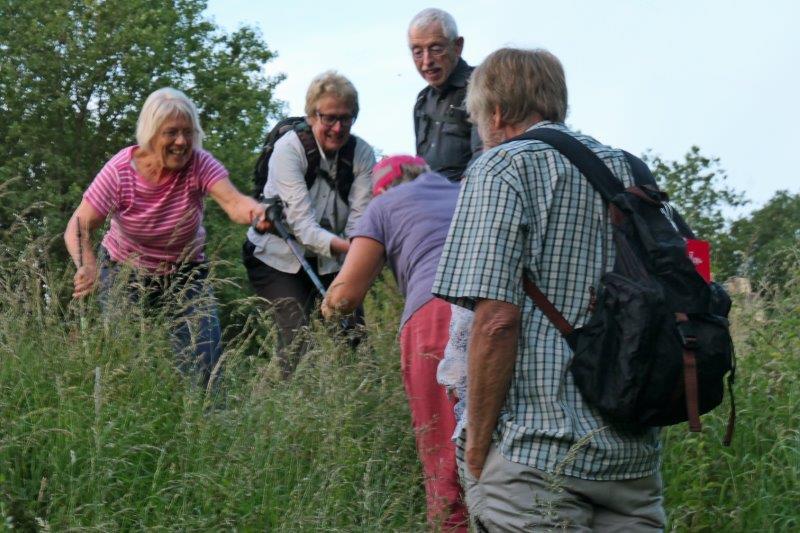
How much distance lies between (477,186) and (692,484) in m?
2.65

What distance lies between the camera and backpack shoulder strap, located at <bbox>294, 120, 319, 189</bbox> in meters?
6.52

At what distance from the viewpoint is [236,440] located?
4594 millimetres

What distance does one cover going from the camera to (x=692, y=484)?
17.5 feet

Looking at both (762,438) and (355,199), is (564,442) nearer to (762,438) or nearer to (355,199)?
(762,438)

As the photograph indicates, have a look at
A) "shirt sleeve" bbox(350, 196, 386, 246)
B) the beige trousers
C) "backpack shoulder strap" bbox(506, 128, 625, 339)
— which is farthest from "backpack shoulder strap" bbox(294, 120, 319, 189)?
the beige trousers

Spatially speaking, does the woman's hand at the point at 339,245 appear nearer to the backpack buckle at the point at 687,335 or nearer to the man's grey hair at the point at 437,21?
the man's grey hair at the point at 437,21

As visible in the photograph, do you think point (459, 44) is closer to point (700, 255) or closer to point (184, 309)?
point (184, 309)

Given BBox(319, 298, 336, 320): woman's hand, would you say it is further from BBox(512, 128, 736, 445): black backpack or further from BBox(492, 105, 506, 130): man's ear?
BBox(512, 128, 736, 445): black backpack

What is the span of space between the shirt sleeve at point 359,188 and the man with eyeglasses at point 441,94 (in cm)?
33

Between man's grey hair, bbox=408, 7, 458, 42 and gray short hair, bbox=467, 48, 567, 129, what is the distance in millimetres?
3384

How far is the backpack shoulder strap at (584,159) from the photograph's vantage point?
126 inches

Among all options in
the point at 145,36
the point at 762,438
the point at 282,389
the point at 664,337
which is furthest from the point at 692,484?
the point at 145,36

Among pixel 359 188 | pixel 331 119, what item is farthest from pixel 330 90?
pixel 359 188

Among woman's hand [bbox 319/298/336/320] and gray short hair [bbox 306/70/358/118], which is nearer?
woman's hand [bbox 319/298/336/320]
